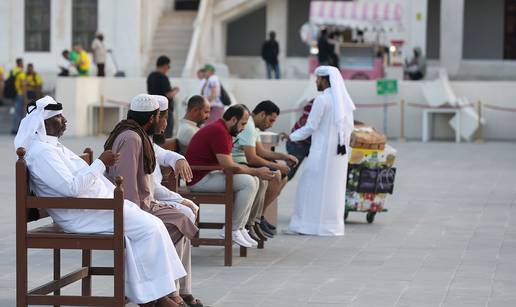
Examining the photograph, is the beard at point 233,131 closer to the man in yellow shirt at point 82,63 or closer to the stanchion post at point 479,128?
the stanchion post at point 479,128

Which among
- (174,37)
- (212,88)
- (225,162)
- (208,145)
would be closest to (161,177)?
(225,162)

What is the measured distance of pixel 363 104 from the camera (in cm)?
2945

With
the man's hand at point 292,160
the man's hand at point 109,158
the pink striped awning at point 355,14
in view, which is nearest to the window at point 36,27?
the pink striped awning at point 355,14

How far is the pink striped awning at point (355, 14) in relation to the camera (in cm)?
3409

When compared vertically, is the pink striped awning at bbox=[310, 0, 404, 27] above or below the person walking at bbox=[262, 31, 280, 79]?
above

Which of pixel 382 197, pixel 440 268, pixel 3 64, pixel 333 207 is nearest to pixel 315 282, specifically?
A: pixel 440 268

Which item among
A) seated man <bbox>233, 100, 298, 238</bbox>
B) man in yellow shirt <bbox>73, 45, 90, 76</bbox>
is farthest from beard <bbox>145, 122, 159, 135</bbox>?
man in yellow shirt <bbox>73, 45, 90, 76</bbox>

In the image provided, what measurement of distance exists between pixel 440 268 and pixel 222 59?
2798cm

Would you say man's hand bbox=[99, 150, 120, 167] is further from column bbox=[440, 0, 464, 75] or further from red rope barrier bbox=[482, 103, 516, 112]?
column bbox=[440, 0, 464, 75]

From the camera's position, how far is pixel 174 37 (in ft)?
121

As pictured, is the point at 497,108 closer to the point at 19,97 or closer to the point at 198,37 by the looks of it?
the point at 198,37

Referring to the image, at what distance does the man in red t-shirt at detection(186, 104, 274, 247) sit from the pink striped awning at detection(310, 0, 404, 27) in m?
23.7

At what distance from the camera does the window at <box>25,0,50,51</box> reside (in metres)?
36.4

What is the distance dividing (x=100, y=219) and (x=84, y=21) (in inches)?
1150
